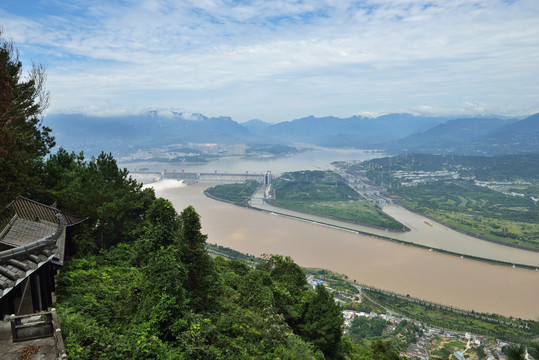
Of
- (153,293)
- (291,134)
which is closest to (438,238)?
(153,293)

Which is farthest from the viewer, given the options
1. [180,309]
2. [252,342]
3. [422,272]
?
[422,272]

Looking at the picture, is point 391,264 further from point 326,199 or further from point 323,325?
point 326,199

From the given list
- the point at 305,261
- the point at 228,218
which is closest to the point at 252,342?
the point at 305,261

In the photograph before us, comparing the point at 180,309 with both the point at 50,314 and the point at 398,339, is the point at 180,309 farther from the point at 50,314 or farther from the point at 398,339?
the point at 398,339

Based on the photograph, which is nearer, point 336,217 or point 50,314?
point 50,314

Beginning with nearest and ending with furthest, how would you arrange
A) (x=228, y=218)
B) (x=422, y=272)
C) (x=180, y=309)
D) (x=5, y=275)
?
(x=5, y=275), (x=180, y=309), (x=422, y=272), (x=228, y=218)

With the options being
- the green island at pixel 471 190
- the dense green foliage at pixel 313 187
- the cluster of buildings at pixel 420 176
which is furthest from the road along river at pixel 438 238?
the cluster of buildings at pixel 420 176
